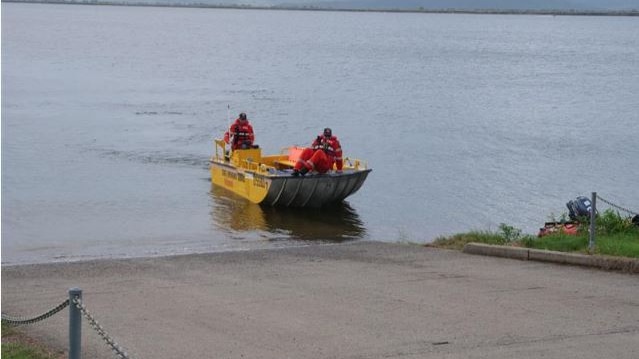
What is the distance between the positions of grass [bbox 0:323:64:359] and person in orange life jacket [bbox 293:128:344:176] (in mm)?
15642

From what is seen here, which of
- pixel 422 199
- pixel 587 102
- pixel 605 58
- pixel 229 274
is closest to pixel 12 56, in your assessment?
pixel 587 102

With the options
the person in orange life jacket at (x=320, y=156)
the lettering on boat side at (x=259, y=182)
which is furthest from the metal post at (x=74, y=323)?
the lettering on boat side at (x=259, y=182)

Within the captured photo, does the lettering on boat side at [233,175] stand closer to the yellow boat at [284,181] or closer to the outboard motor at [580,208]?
the yellow boat at [284,181]

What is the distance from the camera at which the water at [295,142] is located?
81.1ft

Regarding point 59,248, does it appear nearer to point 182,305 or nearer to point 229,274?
point 229,274

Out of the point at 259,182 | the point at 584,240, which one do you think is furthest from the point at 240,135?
the point at 584,240

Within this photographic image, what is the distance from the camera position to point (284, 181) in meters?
25.3

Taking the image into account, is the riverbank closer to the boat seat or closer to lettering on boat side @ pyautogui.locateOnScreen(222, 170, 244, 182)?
lettering on boat side @ pyautogui.locateOnScreen(222, 170, 244, 182)

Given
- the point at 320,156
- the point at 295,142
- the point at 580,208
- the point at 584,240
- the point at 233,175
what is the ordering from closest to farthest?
the point at 584,240 < the point at 580,208 < the point at 320,156 < the point at 233,175 < the point at 295,142

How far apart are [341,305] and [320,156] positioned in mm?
13750

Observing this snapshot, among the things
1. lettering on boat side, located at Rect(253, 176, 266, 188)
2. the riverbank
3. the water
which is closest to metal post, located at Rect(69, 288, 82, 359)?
the riverbank

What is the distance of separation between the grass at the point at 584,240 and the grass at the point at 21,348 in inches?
291

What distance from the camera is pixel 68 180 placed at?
3191cm

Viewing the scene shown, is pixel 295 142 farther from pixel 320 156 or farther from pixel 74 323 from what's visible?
pixel 74 323
